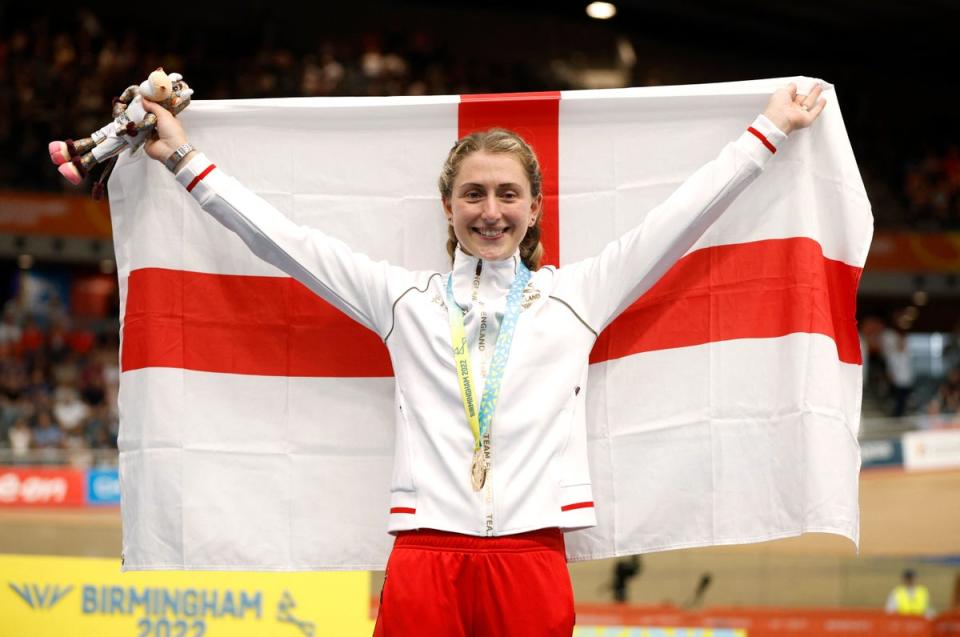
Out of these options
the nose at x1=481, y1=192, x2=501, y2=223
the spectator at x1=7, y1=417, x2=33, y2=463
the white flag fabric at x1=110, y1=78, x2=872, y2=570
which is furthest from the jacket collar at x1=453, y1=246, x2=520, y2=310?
the spectator at x1=7, y1=417, x2=33, y2=463

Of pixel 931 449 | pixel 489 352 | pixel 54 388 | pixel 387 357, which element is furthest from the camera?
pixel 54 388

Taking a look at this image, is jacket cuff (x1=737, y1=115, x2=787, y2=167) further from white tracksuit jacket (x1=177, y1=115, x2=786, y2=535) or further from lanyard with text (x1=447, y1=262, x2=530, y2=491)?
lanyard with text (x1=447, y1=262, x2=530, y2=491)

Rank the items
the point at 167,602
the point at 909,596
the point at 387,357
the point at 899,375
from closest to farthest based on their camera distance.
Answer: the point at 387,357 < the point at 167,602 < the point at 909,596 < the point at 899,375

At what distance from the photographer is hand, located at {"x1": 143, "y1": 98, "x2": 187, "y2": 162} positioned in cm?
328

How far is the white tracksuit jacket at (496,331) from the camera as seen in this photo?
2779 millimetres

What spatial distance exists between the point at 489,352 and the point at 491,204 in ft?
1.13

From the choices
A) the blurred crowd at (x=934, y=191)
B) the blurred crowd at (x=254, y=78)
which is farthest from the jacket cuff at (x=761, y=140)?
the blurred crowd at (x=934, y=191)

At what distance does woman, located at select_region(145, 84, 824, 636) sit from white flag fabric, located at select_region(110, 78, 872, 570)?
1.05ft

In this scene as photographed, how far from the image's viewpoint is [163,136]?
3.30 m

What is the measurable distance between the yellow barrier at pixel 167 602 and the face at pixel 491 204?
1856 mm

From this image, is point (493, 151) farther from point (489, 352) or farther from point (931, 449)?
point (931, 449)

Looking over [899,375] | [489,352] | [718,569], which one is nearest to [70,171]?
[489,352]

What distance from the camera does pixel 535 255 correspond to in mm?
3168

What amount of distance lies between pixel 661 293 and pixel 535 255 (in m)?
0.45
